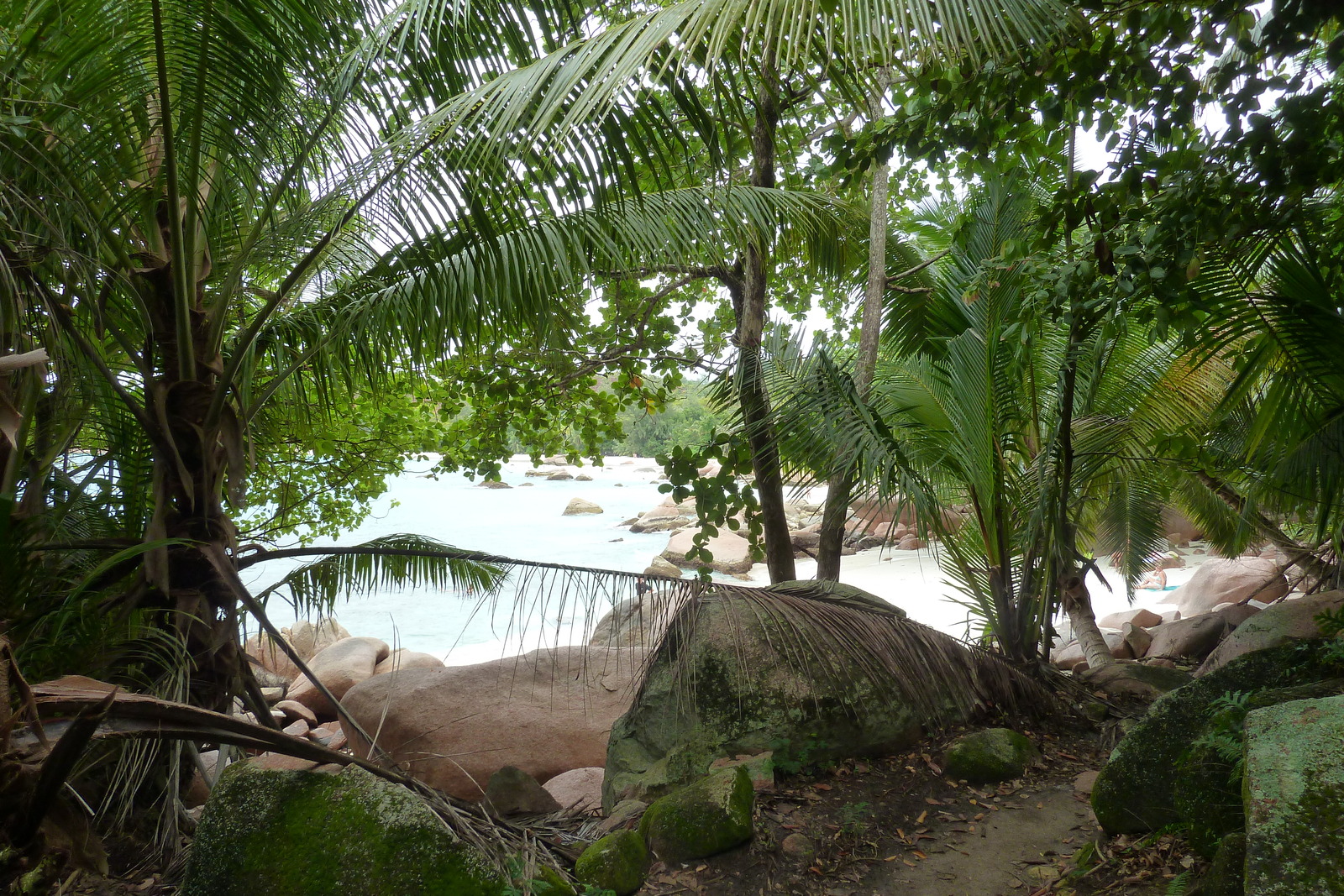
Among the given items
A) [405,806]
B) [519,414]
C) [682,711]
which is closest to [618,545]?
[519,414]

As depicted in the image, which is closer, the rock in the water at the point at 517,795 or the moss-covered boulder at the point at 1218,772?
the moss-covered boulder at the point at 1218,772

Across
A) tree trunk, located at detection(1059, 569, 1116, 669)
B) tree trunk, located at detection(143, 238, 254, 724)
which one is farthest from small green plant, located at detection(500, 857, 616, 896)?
tree trunk, located at detection(1059, 569, 1116, 669)

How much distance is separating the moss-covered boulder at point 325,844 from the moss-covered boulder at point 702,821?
2.63 ft

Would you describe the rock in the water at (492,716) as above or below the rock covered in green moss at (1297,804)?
below

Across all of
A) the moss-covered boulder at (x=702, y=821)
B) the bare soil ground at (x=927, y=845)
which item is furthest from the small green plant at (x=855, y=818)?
the moss-covered boulder at (x=702, y=821)

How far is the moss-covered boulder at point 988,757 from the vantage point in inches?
148

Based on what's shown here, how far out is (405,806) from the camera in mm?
2607

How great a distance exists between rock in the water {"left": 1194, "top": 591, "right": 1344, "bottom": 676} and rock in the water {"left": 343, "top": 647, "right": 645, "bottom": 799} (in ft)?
11.0

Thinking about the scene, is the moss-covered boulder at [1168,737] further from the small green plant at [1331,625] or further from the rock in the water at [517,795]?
the rock in the water at [517,795]

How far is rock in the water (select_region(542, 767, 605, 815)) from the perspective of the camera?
428cm

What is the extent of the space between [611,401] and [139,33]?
4.23 meters

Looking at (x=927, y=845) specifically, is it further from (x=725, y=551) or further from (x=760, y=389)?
(x=725, y=551)

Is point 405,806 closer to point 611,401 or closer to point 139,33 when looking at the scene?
point 139,33

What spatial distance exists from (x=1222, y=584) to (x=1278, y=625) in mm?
7150
